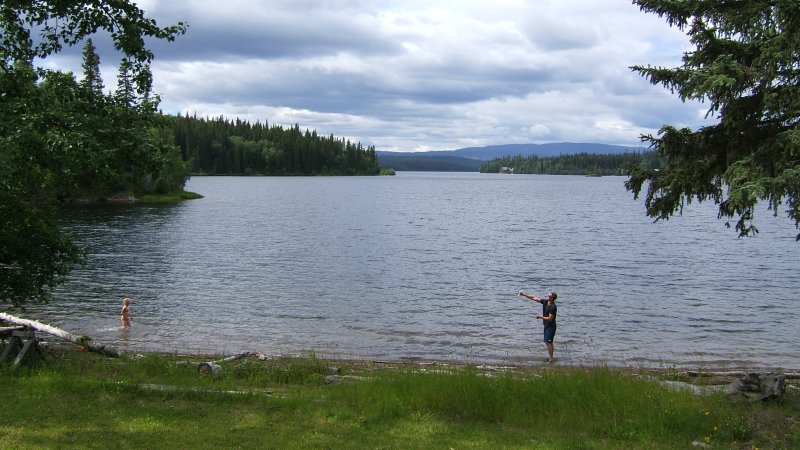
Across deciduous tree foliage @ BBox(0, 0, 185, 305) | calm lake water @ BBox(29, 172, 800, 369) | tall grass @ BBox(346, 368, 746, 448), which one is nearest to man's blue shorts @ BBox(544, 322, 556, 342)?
calm lake water @ BBox(29, 172, 800, 369)

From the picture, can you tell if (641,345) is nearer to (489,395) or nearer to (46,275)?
(489,395)

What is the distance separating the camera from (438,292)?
3114 centimetres

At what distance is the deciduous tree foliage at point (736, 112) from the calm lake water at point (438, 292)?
368 inches

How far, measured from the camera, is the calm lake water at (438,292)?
2161 cm

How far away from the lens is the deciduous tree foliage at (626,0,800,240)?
9.30 meters

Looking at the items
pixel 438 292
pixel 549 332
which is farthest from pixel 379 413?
pixel 438 292

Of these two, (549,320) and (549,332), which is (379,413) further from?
(549,332)

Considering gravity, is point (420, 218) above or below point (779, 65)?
below

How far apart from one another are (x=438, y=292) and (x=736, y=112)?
21492 mm

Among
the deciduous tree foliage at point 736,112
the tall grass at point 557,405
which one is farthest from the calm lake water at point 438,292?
the deciduous tree foliage at point 736,112

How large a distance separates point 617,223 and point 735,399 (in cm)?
6308

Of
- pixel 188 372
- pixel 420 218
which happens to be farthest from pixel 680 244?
pixel 188 372

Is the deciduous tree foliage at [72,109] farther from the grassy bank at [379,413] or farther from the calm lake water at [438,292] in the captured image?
the calm lake water at [438,292]

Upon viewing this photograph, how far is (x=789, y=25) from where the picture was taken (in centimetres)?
948
